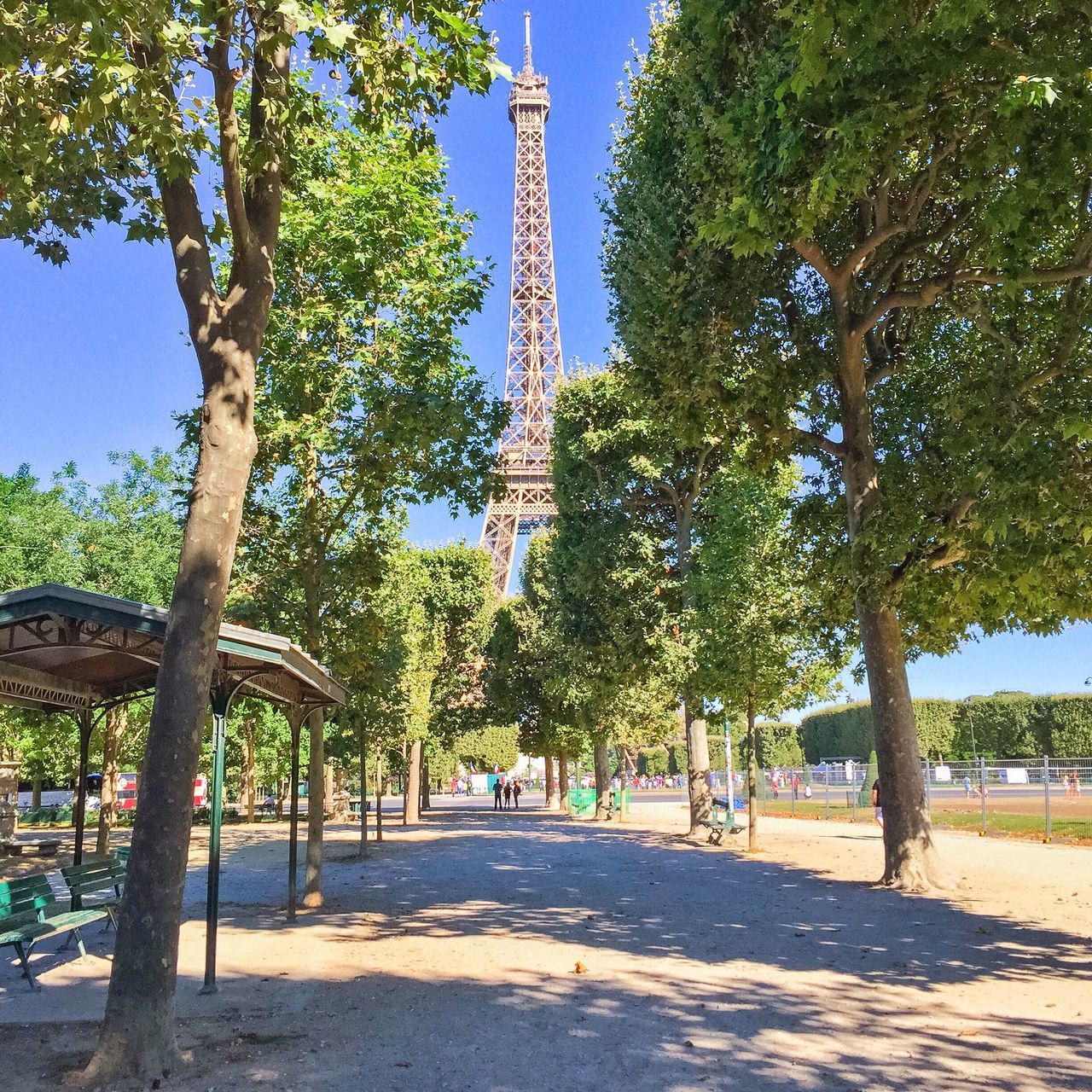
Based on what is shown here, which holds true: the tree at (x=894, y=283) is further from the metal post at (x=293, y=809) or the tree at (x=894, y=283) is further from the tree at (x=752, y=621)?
the metal post at (x=293, y=809)

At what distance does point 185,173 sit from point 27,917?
600 centimetres

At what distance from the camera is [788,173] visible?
10.1m

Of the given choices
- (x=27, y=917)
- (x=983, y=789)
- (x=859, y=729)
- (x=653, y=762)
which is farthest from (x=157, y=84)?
(x=653, y=762)

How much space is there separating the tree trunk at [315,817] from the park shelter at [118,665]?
3.08 feet

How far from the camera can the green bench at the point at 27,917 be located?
736 cm

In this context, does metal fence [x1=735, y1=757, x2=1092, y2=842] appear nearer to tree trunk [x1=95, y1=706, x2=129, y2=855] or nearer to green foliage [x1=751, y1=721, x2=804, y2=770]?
tree trunk [x1=95, y1=706, x2=129, y2=855]

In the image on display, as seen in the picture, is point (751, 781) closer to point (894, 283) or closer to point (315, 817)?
point (315, 817)

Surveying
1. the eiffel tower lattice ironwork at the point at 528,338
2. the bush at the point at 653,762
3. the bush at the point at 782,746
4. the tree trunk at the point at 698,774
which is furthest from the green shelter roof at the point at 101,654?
the bush at the point at 653,762

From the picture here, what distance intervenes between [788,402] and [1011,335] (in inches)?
121

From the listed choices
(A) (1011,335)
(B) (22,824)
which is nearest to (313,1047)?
(A) (1011,335)

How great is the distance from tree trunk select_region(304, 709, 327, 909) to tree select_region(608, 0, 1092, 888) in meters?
7.10

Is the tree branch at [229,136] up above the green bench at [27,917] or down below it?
above

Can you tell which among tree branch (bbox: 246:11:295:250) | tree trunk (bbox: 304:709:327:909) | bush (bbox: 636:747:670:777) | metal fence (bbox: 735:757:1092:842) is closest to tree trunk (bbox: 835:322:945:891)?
metal fence (bbox: 735:757:1092:842)

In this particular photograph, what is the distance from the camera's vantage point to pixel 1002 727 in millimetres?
47125
